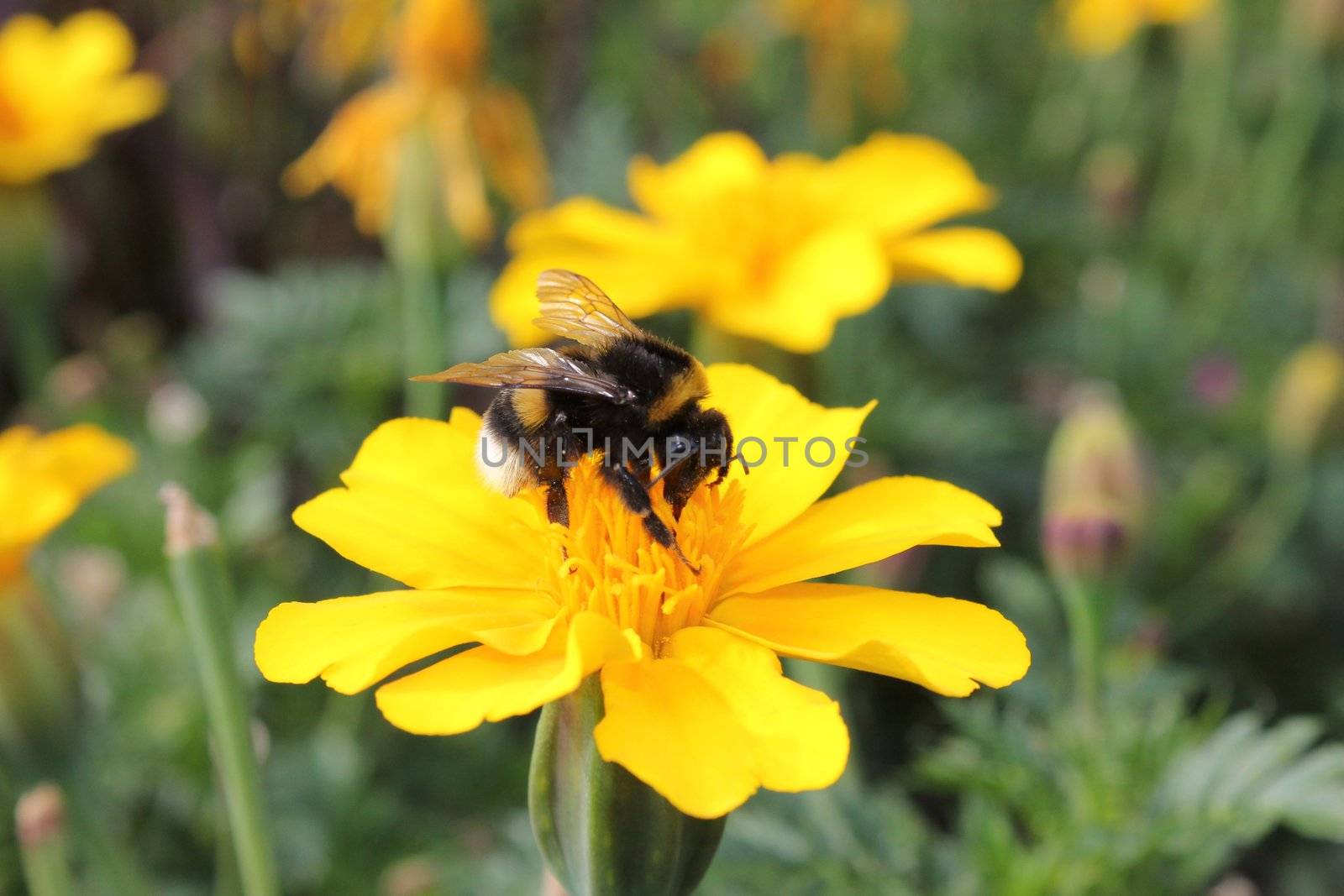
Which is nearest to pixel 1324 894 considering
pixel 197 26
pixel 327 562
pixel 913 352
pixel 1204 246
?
pixel 913 352

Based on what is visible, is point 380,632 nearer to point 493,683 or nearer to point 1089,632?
point 493,683

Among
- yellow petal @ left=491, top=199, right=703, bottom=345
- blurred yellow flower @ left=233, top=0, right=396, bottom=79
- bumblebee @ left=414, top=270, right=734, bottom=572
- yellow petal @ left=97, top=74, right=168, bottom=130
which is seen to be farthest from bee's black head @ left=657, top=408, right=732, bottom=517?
blurred yellow flower @ left=233, top=0, right=396, bottom=79

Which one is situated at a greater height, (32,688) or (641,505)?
(641,505)

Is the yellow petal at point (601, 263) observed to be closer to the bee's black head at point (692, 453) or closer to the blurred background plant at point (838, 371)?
the blurred background plant at point (838, 371)

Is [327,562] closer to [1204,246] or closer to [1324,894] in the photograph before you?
[1324,894]

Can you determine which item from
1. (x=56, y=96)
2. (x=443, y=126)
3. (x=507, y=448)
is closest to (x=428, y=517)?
(x=507, y=448)

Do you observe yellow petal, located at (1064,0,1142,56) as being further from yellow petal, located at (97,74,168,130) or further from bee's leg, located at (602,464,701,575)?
bee's leg, located at (602,464,701,575)
